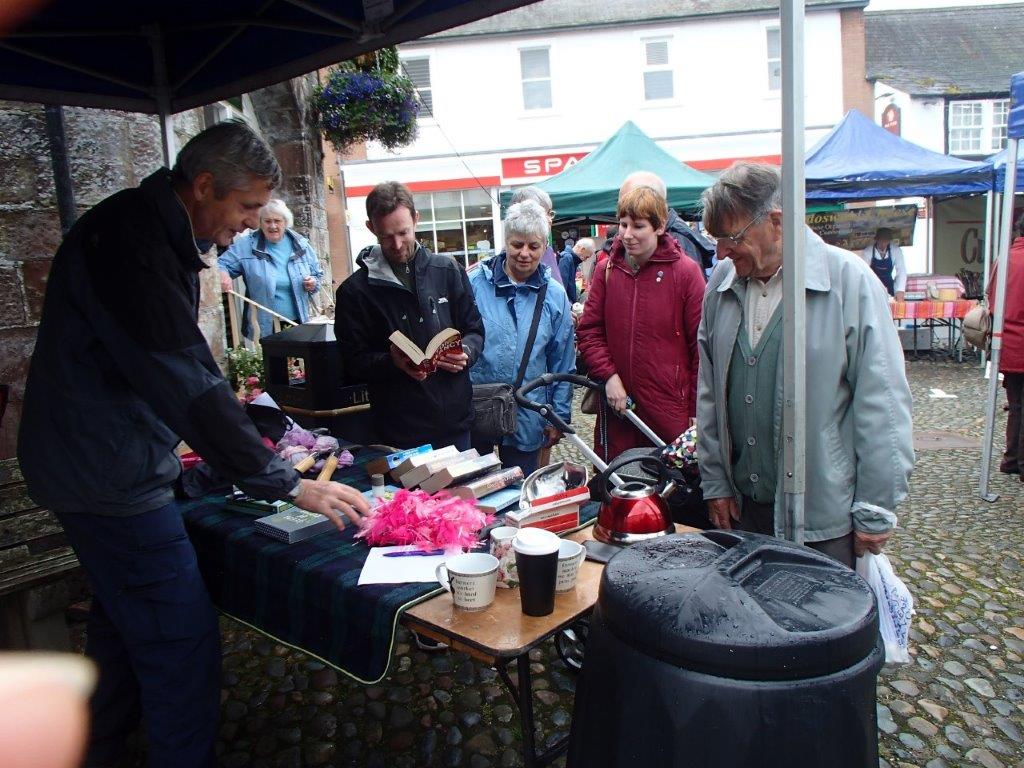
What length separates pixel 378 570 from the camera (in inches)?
79.9

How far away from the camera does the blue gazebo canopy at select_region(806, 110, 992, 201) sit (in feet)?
32.3

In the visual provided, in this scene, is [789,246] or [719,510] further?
[719,510]

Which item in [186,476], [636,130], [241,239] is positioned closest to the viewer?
[186,476]

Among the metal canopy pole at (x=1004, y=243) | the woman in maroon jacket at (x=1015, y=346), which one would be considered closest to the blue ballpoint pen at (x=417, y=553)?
the metal canopy pole at (x=1004, y=243)

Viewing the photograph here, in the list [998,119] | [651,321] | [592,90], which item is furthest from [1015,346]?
[998,119]

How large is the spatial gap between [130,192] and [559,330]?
7.16ft

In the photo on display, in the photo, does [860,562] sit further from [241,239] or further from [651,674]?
[241,239]

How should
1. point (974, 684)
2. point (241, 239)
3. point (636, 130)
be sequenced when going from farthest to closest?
1. point (636, 130)
2. point (241, 239)
3. point (974, 684)

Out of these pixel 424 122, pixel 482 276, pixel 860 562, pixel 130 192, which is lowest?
pixel 860 562

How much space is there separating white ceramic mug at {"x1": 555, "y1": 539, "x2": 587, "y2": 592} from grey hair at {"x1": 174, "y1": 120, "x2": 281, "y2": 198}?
4.53ft

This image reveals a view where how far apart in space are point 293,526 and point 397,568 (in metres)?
0.47

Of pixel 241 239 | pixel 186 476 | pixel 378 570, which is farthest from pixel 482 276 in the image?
pixel 241 239

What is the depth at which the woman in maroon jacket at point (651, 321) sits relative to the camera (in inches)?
133

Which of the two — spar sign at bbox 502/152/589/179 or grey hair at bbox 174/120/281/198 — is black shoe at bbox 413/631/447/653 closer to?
grey hair at bbox 174/120/281/198
